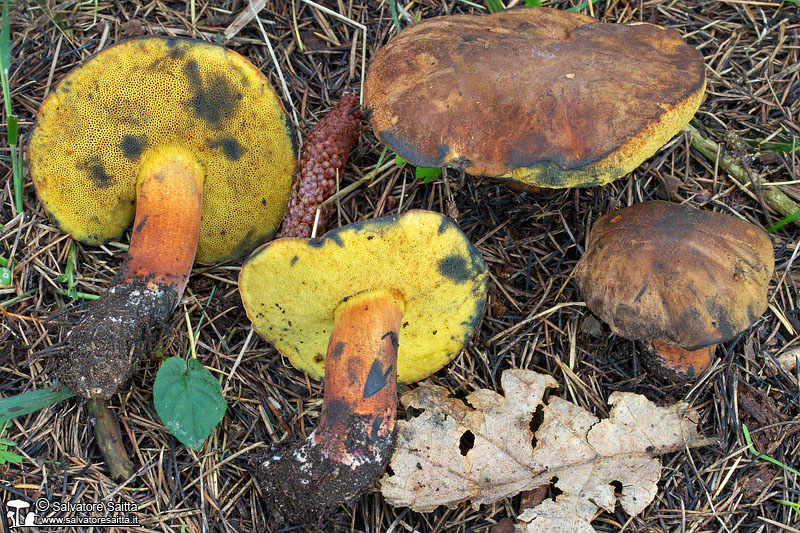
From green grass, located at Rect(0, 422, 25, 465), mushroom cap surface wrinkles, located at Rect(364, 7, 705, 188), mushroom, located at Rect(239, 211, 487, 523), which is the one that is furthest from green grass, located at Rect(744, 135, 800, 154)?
green grass, located at Rect(0, 422, 25, 465)

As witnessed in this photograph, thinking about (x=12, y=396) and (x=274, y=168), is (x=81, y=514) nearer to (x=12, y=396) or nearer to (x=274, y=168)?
(x=12, y=396)

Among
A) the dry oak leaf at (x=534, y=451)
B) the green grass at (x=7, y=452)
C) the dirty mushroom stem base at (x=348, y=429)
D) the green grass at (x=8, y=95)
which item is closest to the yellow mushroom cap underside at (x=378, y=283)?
the dirty mushroom stem base at (x=348, y=429)

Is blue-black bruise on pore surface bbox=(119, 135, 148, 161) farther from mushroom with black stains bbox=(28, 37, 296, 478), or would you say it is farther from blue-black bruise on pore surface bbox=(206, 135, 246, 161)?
blue-black bruise on pore surface bbox=(206, 135, 246, 161)

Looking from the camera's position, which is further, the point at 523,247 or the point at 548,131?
the point at 523,247

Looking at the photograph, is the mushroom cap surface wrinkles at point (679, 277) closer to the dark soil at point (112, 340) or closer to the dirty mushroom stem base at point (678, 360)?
the dirty mushroom stem base at point (678, 360)

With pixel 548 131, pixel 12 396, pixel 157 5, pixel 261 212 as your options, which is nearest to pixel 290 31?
pixel 157 5

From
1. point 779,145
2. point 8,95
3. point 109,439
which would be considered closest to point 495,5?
point 779,145
